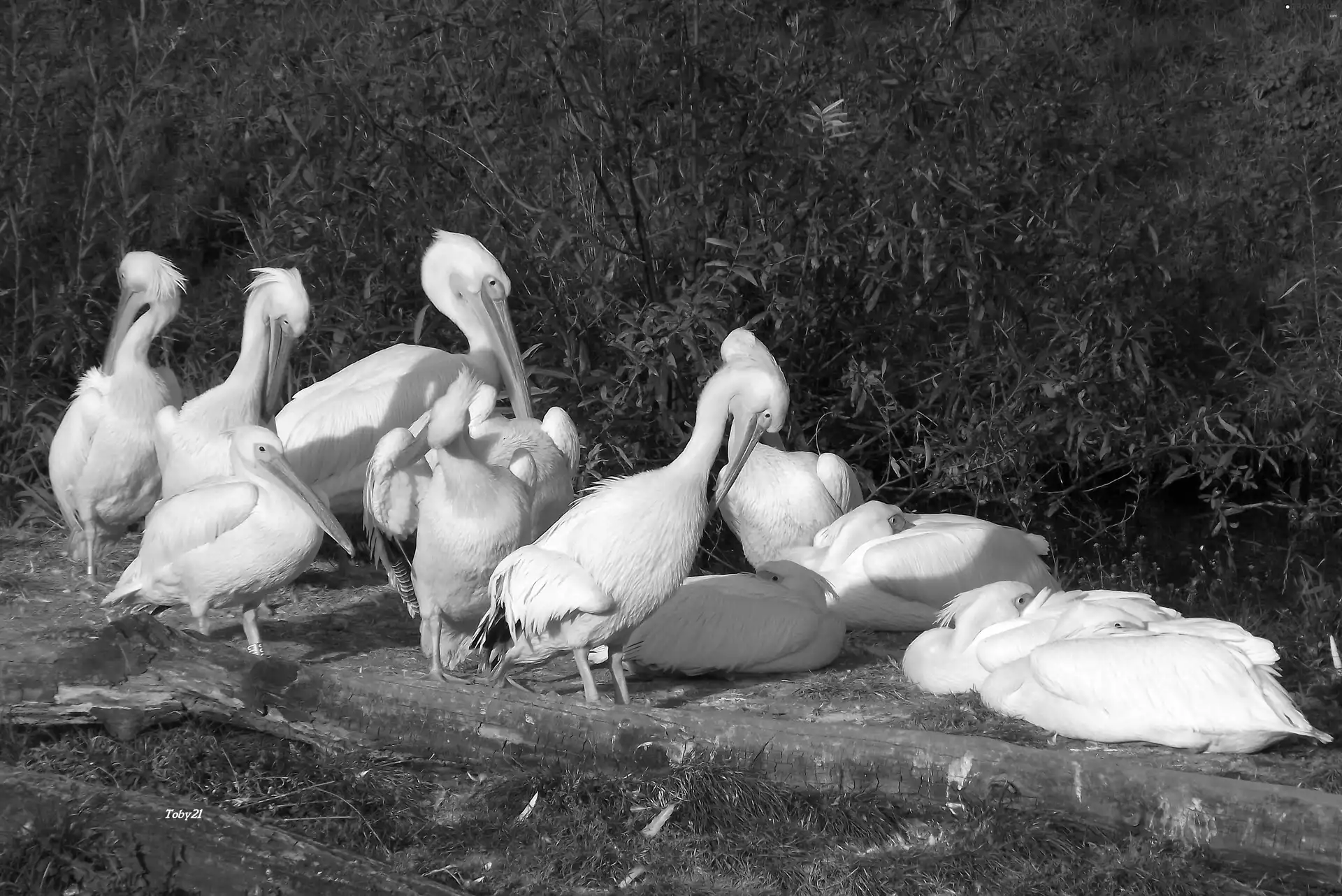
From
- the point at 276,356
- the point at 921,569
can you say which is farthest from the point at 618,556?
the point at 276,356

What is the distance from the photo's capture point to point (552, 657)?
4.43 m

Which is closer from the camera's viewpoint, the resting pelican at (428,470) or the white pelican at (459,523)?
the white pelican at (459,523)

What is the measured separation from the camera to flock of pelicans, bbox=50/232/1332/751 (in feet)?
13.6

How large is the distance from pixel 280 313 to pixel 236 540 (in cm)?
135

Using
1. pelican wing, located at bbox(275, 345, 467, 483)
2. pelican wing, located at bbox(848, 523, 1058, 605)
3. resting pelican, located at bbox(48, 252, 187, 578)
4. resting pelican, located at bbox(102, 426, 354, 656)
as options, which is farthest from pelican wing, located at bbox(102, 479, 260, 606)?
pelican wing, located at bbox(848, 523, 1058, 605)

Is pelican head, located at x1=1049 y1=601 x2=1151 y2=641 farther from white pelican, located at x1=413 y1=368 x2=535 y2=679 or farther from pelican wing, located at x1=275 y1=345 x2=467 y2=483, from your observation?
pelican wing, located at x1=275 y1=345 x2=467 y2=483

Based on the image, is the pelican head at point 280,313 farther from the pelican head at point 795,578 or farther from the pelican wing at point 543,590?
the pelican head at point 795,578

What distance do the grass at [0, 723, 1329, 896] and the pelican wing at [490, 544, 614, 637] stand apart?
649mm

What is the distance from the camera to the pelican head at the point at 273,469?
477 cm

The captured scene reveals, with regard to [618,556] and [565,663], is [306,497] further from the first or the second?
[618,556]

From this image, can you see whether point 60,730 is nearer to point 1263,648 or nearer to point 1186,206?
point 1263,648

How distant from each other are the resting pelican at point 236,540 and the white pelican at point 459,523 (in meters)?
0.39

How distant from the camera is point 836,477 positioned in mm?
6055

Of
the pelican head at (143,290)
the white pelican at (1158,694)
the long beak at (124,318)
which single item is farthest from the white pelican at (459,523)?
the long beak at (124,318)
